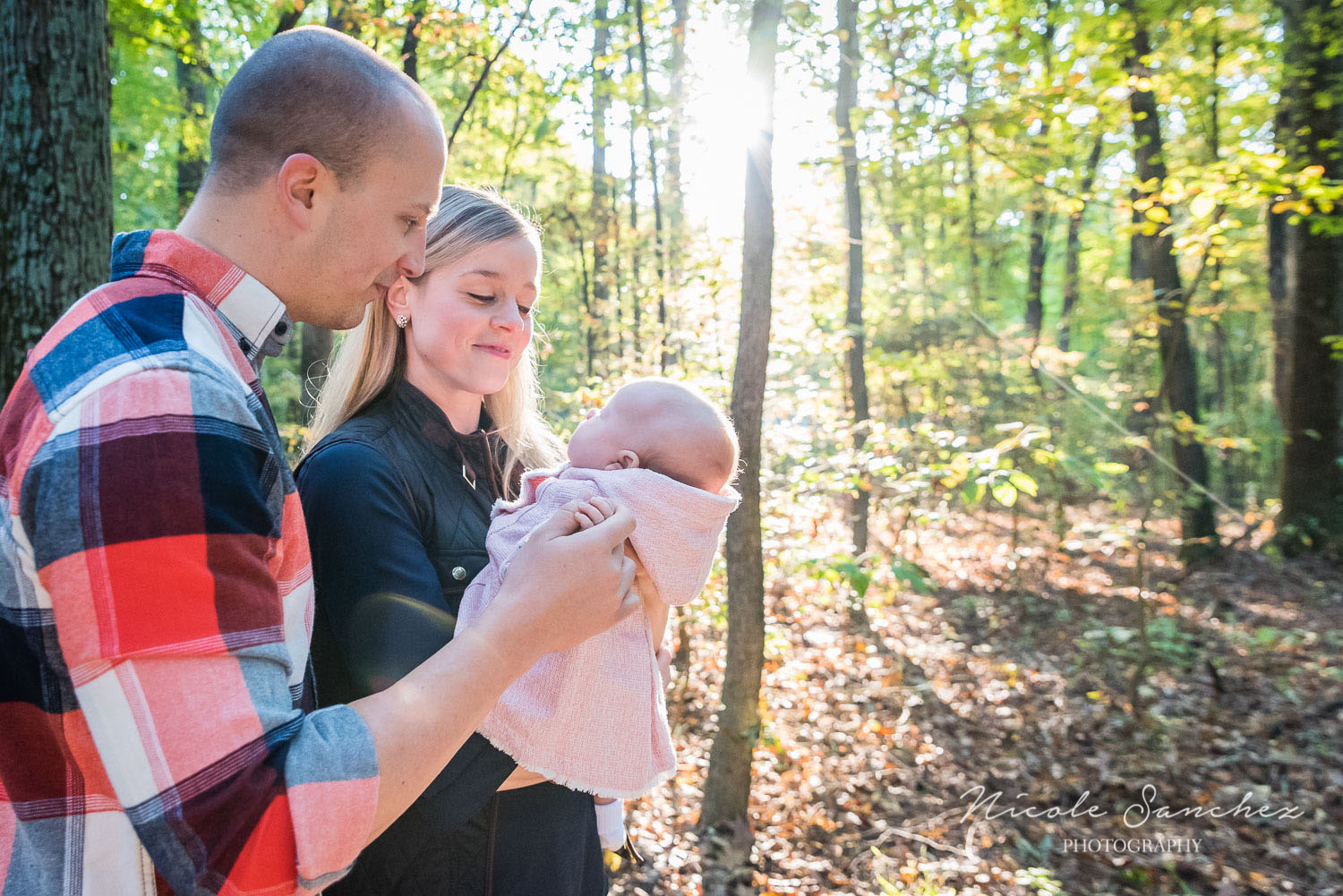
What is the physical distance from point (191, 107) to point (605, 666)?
37.4ft

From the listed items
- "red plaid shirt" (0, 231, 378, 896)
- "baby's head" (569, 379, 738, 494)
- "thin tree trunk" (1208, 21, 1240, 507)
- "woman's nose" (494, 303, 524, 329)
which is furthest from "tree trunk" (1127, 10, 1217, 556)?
"red plaid shirt" (0, 231, 378, 896)

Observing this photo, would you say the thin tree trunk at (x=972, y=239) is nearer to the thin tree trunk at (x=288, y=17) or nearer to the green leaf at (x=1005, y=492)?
the green leaf at (x=1005, y=492)

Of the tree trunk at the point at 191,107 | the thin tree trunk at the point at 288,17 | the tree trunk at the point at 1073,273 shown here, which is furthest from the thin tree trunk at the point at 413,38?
the tree trunk at the point at 1073,273

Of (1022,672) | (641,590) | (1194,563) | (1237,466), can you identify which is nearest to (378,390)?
(641,590)

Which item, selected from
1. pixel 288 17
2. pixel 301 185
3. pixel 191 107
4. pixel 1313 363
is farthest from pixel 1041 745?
pixel 191 107

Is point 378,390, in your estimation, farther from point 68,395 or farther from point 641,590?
point 68,395

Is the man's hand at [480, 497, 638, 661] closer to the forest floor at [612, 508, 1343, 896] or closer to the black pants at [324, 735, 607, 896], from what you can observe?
the black pants at [324, 735, 607, 896]

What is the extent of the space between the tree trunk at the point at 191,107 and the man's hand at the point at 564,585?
6375 millimetres

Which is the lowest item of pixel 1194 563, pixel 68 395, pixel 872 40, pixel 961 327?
pixel 1194 563

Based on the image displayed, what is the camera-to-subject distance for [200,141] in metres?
9.17

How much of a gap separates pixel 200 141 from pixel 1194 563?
12906mm

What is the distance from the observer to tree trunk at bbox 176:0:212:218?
19.9 feet
